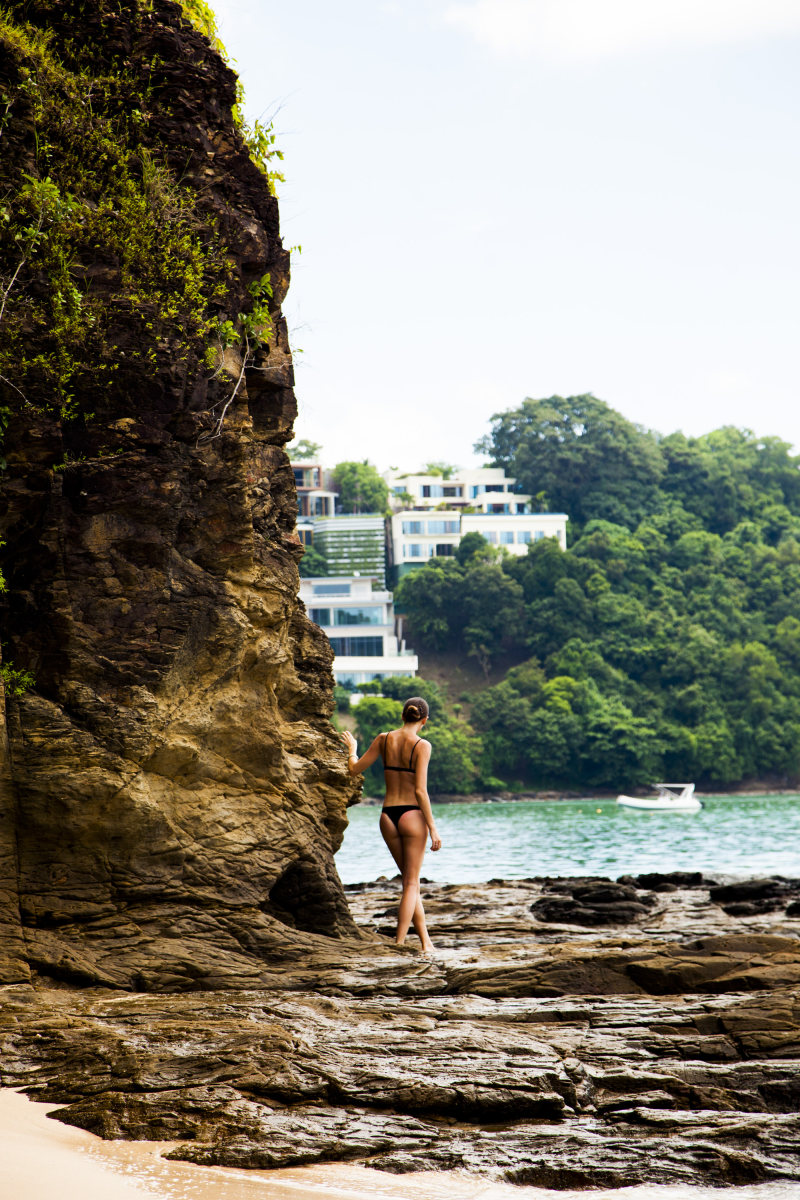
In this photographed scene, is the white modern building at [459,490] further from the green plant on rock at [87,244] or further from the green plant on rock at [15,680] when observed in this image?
the green plant on rock at [15,680]

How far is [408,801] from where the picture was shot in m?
9.44

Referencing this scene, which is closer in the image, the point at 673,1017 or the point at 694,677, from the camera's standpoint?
the point at 673,1017

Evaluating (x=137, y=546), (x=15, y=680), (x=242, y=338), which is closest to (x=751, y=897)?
(x=242, y=338)

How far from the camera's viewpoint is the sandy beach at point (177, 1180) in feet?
13.9

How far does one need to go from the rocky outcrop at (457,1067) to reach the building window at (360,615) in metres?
72.7

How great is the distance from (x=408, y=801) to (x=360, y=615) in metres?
71.6

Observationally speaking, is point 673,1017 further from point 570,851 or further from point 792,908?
point 570,851

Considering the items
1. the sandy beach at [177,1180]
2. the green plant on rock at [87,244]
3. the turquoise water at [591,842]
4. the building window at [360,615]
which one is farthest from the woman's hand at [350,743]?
the building window at [360,615]

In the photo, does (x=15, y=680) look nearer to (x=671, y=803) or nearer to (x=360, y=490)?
(x=671, y=803)

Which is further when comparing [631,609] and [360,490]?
[360,490]

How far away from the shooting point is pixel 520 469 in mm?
100562

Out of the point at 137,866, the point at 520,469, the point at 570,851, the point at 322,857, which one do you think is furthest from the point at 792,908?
the point at 520,469

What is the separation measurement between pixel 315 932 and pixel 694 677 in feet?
225

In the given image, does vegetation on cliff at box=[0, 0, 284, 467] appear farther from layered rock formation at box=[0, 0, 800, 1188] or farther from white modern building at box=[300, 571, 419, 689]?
white modern building at box=[300, 571, 419, 689]
